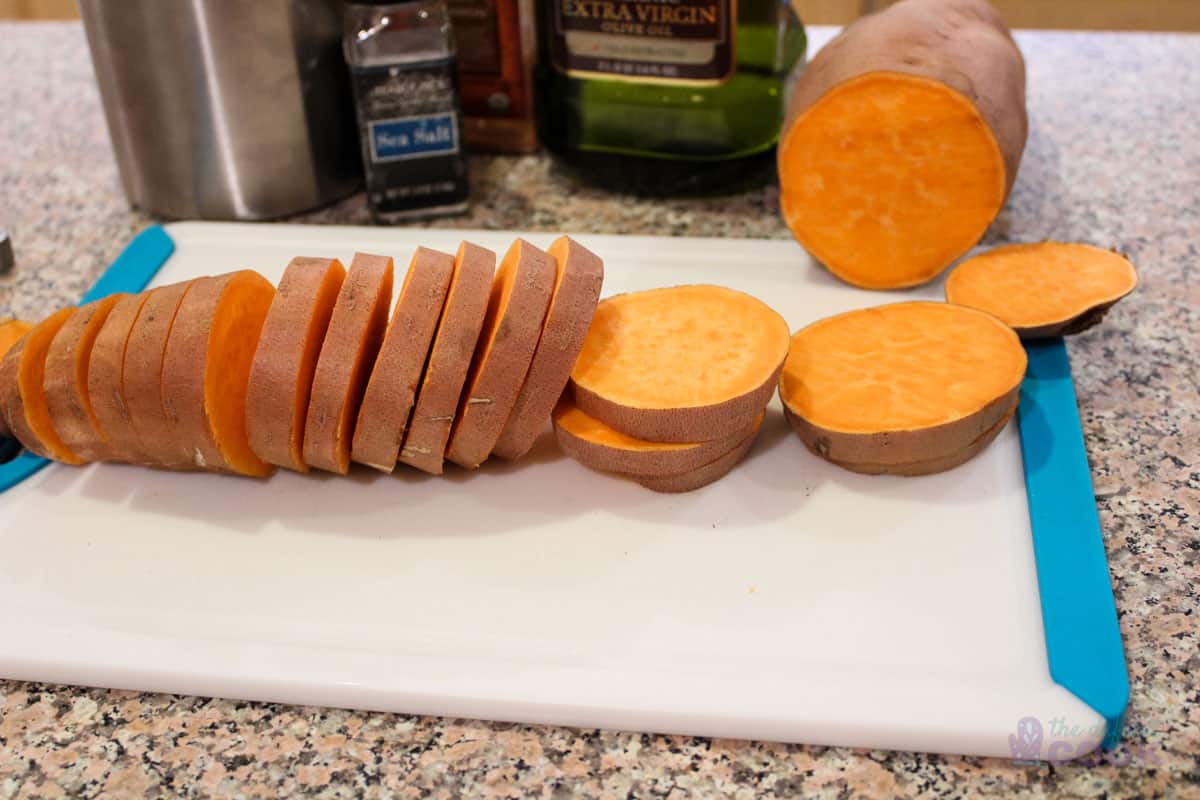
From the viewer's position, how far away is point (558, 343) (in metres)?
1.09

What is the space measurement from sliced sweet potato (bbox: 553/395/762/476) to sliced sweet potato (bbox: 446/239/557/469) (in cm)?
7

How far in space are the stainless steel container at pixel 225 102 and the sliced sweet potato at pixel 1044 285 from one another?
94cm

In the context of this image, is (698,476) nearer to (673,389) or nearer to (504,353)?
(673,389)

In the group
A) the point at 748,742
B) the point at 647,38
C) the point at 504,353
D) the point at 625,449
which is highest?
the point at 647,38

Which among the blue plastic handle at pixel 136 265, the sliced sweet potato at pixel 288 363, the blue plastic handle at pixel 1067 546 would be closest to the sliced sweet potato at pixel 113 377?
the sliced sweet potato at pixel 288 363

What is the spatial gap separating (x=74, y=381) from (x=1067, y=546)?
988 millimetres

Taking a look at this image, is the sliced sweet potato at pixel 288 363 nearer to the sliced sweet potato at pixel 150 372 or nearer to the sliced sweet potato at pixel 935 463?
the sliced sweet potato at pixel 150 372

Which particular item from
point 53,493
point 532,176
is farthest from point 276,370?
point 532,176

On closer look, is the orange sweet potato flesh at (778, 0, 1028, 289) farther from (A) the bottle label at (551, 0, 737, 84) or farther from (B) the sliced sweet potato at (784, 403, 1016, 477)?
(B) the sliced sweet potato at (784, 403, 1016, 477)

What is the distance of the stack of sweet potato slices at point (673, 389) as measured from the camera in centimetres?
108

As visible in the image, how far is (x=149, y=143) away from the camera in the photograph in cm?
163

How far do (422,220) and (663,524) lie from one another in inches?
31.4

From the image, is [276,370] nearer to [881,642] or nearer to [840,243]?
[881,642]

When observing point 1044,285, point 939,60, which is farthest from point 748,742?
point 939,60
